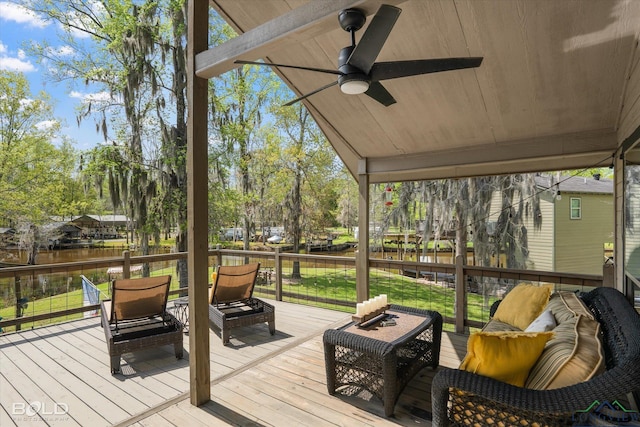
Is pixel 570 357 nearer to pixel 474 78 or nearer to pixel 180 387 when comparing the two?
pixel 474 78

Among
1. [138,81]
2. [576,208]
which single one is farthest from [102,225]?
[576,208]

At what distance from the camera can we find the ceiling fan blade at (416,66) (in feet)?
7.63

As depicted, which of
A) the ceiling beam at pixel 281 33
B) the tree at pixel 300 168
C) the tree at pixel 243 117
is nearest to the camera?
the ceiling beam at pixel 281 33

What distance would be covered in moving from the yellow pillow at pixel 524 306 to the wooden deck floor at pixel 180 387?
0.77m

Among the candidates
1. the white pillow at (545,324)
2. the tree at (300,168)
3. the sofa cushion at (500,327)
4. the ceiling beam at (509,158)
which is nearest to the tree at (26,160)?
the tree at (300,168)

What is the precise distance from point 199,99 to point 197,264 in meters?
1.33

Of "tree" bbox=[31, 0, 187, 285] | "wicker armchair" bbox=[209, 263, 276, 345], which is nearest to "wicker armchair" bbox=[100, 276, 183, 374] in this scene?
"wicker armchair" bbox=[209, 263, 276, 345]

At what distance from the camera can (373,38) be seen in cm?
206

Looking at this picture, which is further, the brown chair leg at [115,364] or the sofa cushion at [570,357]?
the brown chair leg at [115,364]

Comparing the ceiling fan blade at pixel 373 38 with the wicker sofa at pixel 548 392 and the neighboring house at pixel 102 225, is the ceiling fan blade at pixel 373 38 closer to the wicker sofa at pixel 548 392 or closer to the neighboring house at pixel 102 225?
the wicker sofa at pixel 548 392

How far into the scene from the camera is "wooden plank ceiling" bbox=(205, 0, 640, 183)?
2.37 m

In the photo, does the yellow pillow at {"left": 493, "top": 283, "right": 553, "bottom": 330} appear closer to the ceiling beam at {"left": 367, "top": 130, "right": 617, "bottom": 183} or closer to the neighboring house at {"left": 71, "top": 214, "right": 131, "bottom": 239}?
the ceiling beam at {"left": 367, "top": 130, "right": 617, "bottom": 183}

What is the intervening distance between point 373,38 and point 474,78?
1638 millimetres

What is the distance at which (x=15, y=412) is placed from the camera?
2.65 meters
